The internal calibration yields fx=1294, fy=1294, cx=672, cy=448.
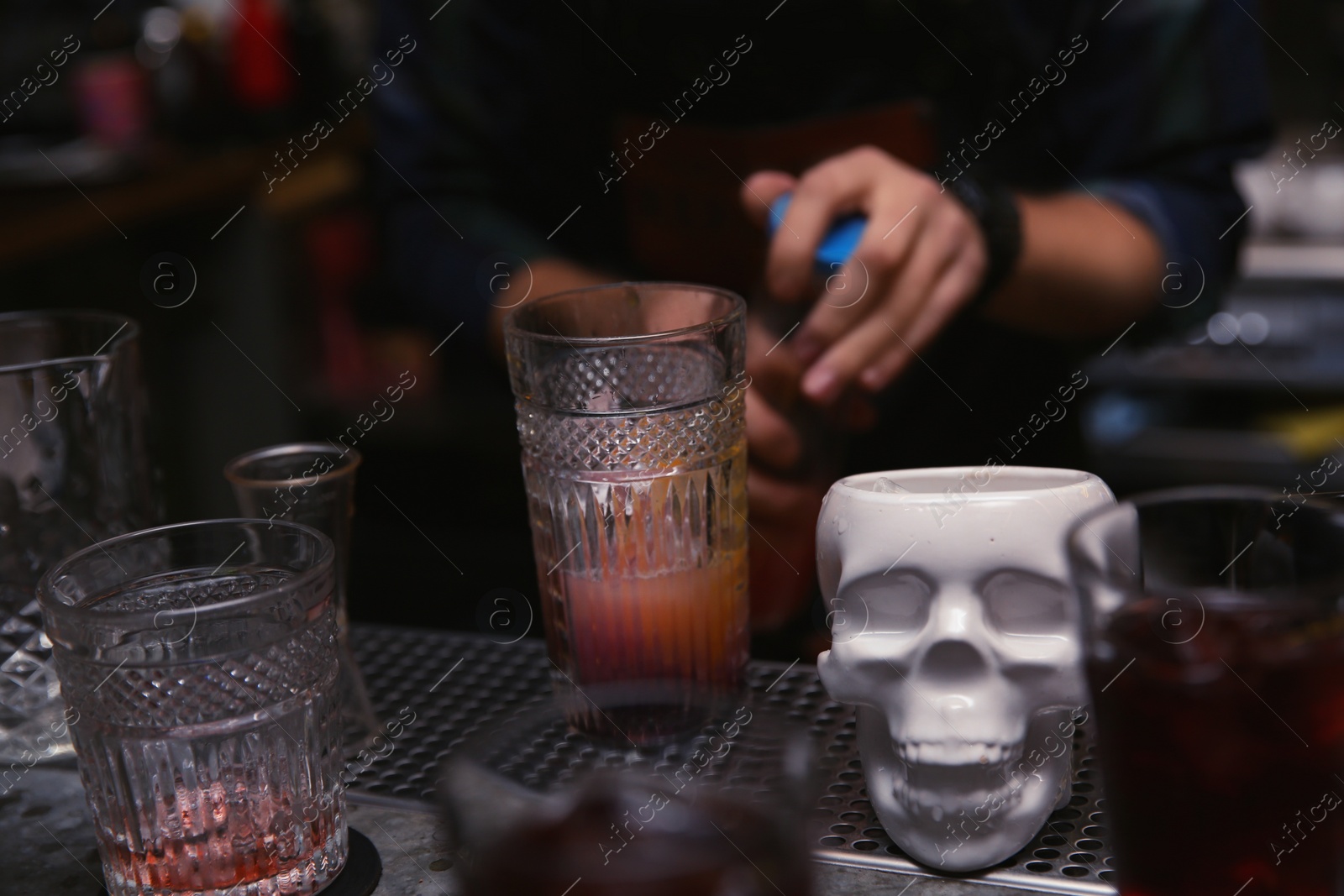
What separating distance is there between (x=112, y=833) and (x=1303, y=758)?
0.51m

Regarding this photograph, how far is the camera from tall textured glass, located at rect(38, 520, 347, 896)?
0.59 meters

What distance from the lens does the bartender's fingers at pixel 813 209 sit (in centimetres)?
88

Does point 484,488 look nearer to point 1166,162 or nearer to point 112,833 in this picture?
point 1166,162

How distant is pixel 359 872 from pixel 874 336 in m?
0.54

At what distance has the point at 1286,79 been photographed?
2598 mm

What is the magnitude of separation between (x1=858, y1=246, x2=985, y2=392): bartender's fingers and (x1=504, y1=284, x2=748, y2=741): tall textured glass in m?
0.31

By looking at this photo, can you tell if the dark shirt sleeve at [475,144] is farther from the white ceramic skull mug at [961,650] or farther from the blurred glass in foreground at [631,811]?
the blurred glass in foreground at [631,811]

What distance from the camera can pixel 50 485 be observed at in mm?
768

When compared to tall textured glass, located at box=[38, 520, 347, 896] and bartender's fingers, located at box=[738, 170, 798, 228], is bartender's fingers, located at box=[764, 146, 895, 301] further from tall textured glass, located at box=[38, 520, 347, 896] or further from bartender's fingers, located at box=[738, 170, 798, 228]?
tall textured glass, located at box=[38, 520, 347, 896]

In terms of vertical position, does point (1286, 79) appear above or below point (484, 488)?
above

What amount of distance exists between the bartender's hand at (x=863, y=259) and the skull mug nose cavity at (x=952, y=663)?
12.3 inches

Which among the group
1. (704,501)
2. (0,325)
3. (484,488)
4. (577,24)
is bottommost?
(484,488)

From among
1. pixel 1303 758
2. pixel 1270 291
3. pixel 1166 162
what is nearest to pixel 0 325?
pixel 1303 758

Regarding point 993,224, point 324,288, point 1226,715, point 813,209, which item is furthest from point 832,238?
point 324,288
